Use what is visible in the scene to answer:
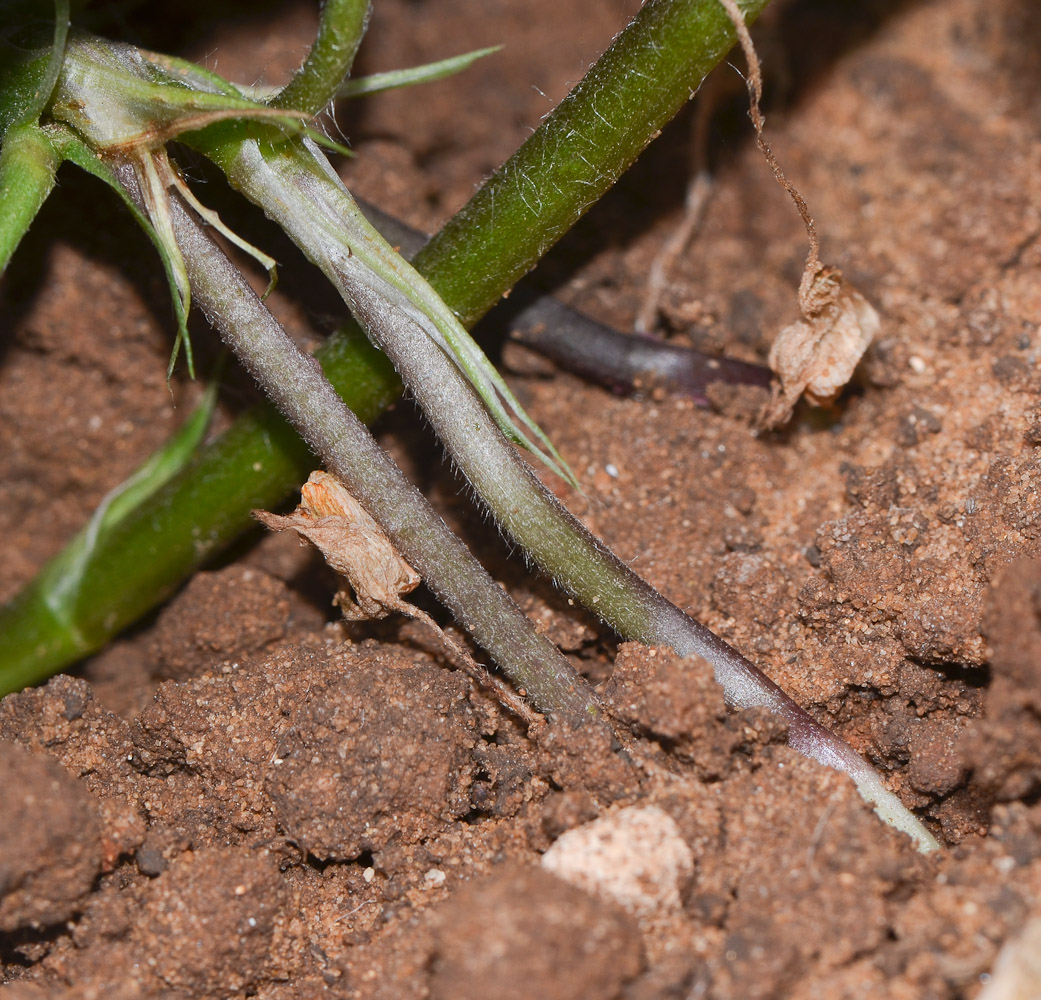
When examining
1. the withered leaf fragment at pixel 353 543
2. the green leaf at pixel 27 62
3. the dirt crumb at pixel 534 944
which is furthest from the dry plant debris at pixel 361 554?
the green leaf at pixel 27 62

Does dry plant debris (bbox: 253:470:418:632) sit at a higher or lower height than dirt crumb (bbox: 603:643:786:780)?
lower

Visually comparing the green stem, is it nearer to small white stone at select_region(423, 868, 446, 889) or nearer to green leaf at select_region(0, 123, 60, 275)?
green leaf at select_region(0, 123, 60, 275)

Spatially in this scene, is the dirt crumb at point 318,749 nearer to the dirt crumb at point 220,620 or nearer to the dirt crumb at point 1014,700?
the dirt crumb at point 220,620

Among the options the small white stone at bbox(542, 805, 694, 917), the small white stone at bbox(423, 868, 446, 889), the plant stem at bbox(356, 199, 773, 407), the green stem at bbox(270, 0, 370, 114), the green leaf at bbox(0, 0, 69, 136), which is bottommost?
the small white stone at bbox(423, 868, 446, 889)

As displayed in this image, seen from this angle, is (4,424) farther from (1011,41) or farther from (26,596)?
(1011,41)

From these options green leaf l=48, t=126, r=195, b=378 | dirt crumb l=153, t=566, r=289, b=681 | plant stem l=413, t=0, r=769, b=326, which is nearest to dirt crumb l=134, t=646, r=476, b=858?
dirt crumb l=153, t=566, r=289, b=681

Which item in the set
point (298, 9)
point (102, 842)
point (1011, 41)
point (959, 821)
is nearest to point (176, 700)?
point (102, 842)

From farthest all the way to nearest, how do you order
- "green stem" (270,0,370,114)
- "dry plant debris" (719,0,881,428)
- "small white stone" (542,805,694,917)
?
"dry plant debris" (719,0,881,428) → "green stem" (270,0,370,114) → "small white stone" (542,805,694,917)
